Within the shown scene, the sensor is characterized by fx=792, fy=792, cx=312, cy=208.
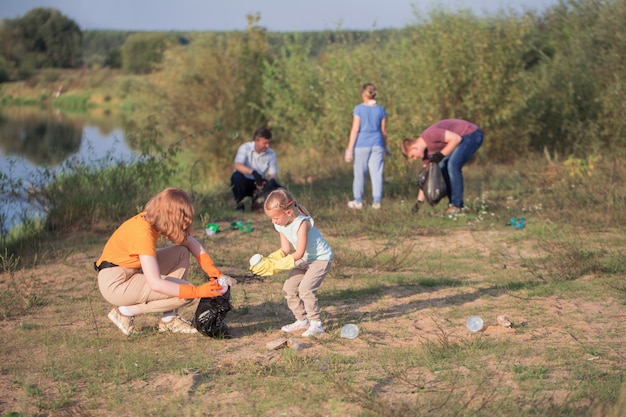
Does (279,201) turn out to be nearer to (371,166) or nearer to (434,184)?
(434,184)

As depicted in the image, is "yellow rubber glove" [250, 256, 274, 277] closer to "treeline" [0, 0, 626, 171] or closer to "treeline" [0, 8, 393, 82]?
"treeline" [0, 0, 626, 171]

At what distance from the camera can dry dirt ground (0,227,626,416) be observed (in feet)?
16.8

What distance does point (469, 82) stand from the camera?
1712 centimetres

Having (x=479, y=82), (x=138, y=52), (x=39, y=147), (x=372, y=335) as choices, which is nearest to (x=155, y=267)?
(x=372, y=335)

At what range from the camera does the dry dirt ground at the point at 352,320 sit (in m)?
5.13

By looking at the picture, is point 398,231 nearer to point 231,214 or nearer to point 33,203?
point 231,214

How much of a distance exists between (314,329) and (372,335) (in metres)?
0.45

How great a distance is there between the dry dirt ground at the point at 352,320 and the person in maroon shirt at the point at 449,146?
3.15 meters

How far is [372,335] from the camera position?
605 centimetres

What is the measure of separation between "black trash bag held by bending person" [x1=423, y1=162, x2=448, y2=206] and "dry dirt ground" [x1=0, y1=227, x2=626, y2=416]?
2856 millimetres

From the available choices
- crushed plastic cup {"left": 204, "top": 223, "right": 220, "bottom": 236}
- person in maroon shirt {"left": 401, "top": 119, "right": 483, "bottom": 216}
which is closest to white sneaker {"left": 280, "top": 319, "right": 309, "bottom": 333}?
crushed plastic cup {"left": 204, "top": 223, "right": 220, "bottom": 236}

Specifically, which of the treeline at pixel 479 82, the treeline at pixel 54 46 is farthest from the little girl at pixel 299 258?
the treeline at pixel 54 46

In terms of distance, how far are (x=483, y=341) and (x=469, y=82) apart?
39.9 ft

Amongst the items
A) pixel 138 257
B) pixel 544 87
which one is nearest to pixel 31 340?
pixel 138 257
